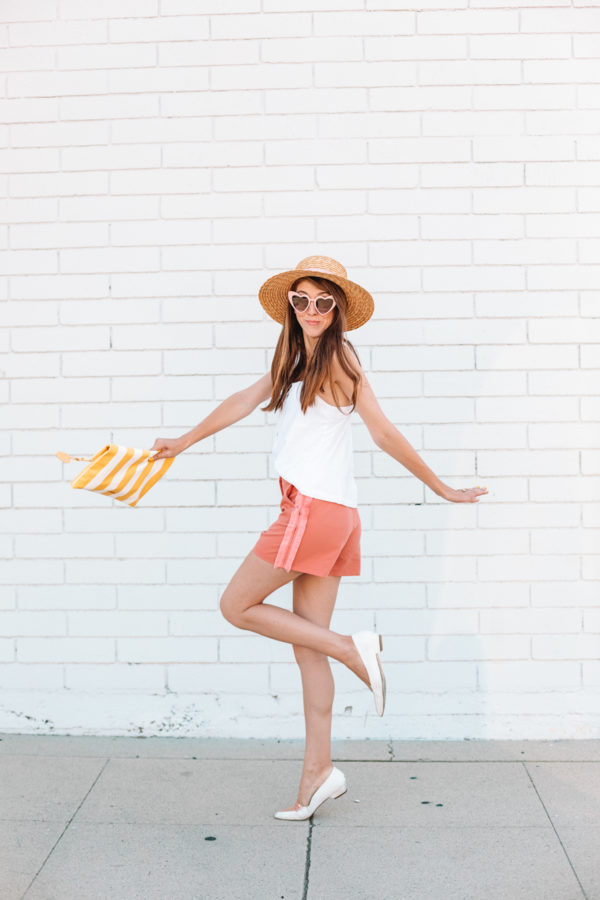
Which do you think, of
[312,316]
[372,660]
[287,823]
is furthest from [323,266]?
[287,823]

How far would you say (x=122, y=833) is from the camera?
3.40 m

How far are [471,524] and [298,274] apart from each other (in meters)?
1.64

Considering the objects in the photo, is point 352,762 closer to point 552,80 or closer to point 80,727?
point 80,727

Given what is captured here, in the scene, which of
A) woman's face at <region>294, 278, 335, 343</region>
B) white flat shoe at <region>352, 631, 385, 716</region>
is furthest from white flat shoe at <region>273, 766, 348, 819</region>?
woman's face at <region>294, 278, 335, 343</region>

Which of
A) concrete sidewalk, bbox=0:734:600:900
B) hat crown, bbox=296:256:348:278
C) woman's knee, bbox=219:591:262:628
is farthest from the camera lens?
woman's knee, bbox=219:591:262:628

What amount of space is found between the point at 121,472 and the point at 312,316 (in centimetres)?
88

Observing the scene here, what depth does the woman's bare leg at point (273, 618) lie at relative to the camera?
3355 mm

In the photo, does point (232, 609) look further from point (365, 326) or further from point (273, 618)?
point (365, 326)

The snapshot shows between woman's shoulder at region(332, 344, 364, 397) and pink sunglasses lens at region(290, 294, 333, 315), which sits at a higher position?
pink sunglasses lens at region(290, 294, 333, 315)

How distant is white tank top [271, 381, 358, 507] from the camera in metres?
3.36

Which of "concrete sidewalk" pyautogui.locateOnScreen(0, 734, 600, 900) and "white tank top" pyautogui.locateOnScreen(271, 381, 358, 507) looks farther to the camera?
"white tank top" pyautogui.locateOnScreen(271, 381, 358, 507)

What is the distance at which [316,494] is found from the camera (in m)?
3.35

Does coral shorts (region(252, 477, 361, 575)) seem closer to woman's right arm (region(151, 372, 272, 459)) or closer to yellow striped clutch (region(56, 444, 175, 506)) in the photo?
woman's right arm (region(151, 372, 272, 459))

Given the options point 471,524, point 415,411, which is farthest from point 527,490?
point 415,411
